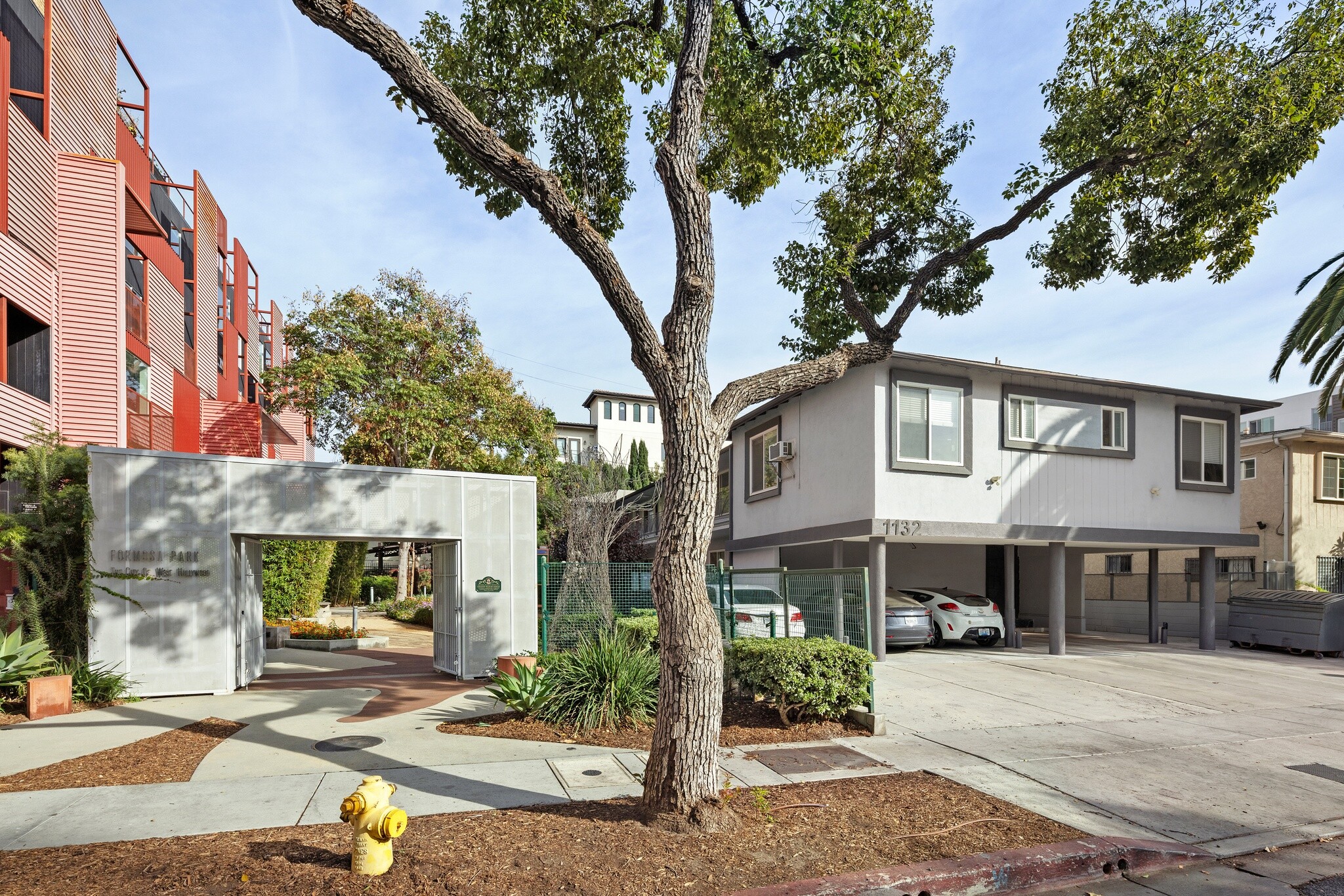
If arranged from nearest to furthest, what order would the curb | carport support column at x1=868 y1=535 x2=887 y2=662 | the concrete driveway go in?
the curb < the concrete driveway < carport support column at x1=868 y1=535 x2=887 y2=662

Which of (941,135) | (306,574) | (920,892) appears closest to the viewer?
(920,892)

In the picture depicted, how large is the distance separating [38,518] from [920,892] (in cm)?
1202

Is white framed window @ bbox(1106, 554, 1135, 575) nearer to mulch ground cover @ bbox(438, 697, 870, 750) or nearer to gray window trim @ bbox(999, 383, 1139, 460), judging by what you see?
gray window trim @ bbox(999, 383, 1139, 460)

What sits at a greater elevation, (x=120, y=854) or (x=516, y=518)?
(x=516, y=518)

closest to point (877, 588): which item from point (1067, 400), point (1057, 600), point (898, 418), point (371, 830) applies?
point (898, 418)

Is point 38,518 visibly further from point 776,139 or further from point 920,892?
point 920,892

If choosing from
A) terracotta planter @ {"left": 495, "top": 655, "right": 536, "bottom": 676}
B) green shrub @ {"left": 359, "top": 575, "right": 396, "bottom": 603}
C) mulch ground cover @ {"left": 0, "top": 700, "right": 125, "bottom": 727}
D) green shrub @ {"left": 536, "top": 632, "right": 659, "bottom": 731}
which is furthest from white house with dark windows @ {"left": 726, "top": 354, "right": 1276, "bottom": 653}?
green shrub @ {"left": 359, "top": 575, "right": 396, "bottom": 603}

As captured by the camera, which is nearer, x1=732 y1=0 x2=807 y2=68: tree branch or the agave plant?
x1=732 y1=0 x2=807 y2=68: tree branch

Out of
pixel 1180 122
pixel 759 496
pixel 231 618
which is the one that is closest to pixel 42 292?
pixel 231 618

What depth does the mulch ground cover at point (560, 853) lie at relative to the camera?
Result: 4688mm

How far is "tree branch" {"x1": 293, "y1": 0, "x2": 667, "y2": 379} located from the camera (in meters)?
5.69

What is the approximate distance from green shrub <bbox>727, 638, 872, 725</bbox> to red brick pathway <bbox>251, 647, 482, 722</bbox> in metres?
4.65

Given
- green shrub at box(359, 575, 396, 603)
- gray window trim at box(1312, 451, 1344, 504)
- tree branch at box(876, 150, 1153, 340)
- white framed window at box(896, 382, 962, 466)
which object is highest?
tree branch at box(876, 150, 1153, 340)

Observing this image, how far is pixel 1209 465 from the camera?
18906 millimetres
